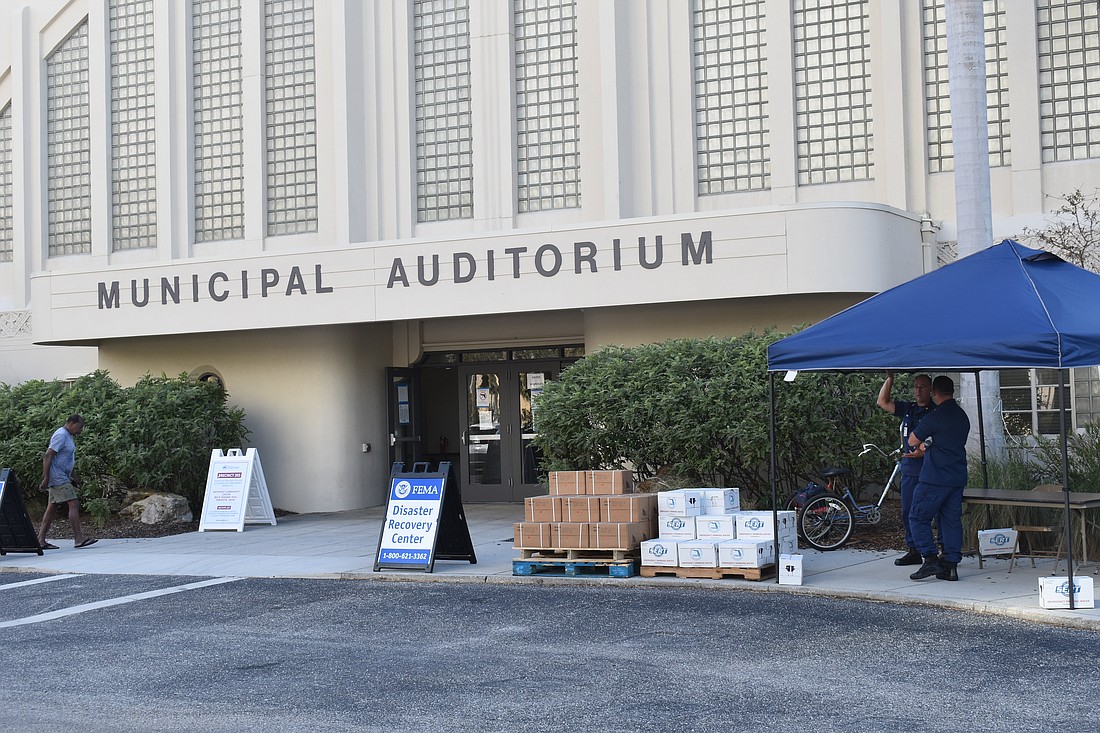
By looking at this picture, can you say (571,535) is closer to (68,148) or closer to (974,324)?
(974,324)

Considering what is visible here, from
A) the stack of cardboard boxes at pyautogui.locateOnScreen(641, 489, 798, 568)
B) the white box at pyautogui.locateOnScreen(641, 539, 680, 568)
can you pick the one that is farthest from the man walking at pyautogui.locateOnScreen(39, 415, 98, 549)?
the stack of cardboard boxes at pyautogui.locateOnScreen(641, 489, 798, 568)

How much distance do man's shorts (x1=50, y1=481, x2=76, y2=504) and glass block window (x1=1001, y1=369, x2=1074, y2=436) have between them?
508 inches

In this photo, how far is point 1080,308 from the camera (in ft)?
33.4

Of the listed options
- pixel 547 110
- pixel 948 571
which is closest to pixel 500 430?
pixel 547 110

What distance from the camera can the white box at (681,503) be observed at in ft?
39.2

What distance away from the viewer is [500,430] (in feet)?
71.5

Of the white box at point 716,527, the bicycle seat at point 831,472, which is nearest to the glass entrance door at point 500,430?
the bicycle seat at point 831,472

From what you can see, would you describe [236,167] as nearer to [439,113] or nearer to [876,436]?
[439,113]

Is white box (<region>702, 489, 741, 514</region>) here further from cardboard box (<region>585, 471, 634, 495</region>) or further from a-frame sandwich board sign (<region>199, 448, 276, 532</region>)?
a-frame sandwich board sign (<region>199, 448, 276, 532</region>)

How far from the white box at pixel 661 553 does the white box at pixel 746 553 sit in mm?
471

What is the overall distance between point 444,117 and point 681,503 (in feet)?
39.0

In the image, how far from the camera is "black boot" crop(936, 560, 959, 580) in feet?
36.3

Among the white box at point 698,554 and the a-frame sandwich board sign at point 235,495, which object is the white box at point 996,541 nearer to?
the white box at point 698,554

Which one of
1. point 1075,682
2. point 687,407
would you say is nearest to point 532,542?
point 687,407
